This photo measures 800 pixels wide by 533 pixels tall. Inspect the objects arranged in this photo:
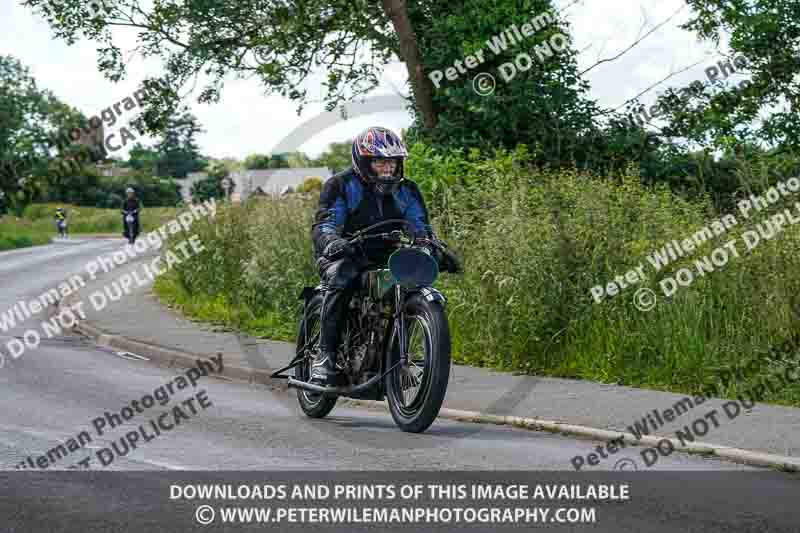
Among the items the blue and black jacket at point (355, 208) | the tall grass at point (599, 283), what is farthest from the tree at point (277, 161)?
the blue and black jacket at point (355, 208)

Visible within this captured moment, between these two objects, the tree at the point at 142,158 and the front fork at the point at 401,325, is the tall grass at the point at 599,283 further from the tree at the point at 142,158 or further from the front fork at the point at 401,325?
the tree at the point at 142,158

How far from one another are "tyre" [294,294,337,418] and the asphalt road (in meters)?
0.12

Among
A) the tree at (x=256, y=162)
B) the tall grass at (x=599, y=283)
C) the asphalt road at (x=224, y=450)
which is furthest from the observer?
the tree at (x=256, y=162)

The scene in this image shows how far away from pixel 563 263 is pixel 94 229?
2480 inches

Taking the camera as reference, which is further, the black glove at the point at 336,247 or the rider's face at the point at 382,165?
the rider's face at the point at 382,165

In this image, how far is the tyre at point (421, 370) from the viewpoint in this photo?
8.27 m

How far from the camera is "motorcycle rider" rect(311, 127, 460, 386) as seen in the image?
907 centimetres

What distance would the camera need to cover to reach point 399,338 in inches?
344

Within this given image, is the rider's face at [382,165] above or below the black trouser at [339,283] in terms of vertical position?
above

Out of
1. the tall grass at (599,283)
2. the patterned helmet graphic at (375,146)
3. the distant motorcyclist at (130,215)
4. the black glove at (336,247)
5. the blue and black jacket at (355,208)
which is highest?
the distant motorcyclist at (130,215)

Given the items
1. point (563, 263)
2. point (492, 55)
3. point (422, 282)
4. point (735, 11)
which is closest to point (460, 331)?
point (563, 263)

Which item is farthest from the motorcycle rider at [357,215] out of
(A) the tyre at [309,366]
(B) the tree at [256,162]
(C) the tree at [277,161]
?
(B) the tree at [256,162]

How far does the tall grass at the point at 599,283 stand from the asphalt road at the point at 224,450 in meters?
2.58

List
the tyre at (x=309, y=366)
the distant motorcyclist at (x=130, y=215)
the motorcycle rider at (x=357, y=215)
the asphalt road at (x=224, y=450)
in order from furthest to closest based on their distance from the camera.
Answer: the distant motorcyclist at (x=130, y=215) → the tyre at (x=309, y=366) → the motorcycle rider at (x=357, y=215) → the asphalt road at (x=224, y=450)
